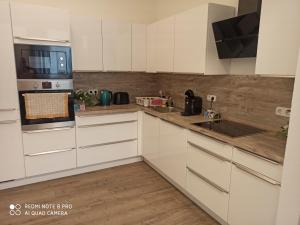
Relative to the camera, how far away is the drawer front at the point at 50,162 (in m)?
2.63

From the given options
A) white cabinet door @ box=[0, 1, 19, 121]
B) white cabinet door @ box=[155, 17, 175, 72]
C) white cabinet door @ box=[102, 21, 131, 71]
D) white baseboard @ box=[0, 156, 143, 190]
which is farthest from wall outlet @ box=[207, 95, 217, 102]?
white cabinet door @ box=[0, 1, 19, 121]

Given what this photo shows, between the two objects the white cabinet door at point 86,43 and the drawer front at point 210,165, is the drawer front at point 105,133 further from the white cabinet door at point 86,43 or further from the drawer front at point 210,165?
the drawer front at point 210,165

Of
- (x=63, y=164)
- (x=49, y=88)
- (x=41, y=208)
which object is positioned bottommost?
(x=41, y=208)

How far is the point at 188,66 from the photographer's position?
252 centimetres

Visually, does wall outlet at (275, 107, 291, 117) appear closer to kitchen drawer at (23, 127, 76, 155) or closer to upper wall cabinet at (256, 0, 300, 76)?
upper wall cabinet at (256, 0, 300, 76)

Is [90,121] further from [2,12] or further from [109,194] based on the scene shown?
[2,12]

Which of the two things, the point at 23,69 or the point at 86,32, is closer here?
the point at 23,69

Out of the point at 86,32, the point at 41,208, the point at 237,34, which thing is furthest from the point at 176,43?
the point at 41,208

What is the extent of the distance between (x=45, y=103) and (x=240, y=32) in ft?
7.23

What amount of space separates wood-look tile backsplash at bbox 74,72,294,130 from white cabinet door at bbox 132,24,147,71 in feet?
1.05

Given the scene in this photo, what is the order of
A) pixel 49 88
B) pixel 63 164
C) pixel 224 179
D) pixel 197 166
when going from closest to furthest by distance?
pixel 224 179 → pixel 197 166 → pixel 49 88 → pixel 63 164

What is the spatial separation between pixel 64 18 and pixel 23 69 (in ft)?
2.46

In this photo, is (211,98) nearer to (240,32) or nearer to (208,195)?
(240,32)

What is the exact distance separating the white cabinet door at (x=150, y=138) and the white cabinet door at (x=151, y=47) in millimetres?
746
